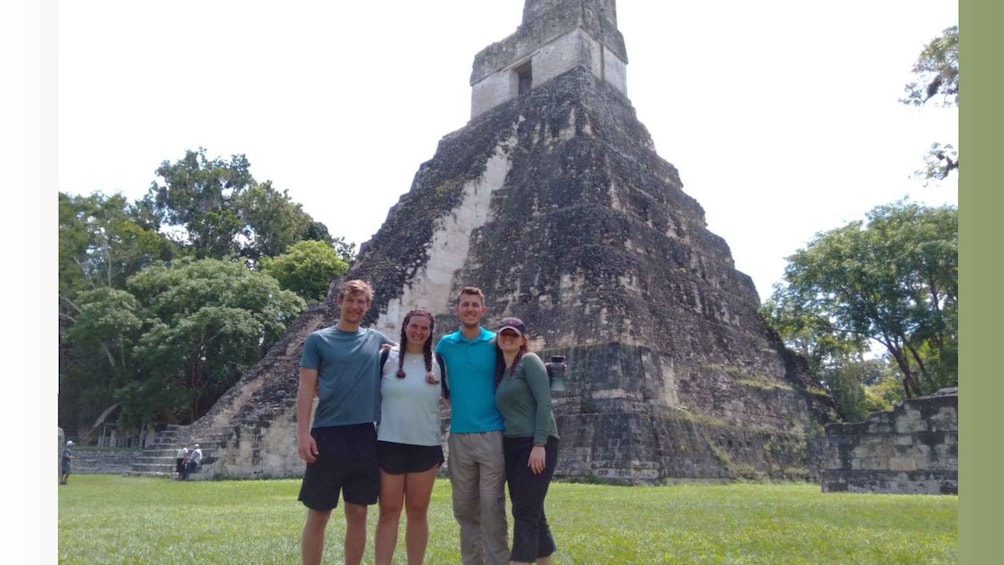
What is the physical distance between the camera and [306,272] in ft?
113

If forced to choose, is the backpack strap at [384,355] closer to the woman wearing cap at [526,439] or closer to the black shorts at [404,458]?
the black shorts at [404,458]

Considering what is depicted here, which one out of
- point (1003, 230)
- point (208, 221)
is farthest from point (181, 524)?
point (208, 221)

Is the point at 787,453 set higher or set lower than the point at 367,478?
lower

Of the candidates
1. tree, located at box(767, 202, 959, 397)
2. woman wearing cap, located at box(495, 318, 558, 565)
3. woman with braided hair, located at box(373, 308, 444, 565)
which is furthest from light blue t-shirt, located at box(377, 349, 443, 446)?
tree, located at box(767, 202, 959, 397)

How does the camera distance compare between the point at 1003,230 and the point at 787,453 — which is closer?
the point at 1003,230

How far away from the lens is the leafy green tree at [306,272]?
3441 centimetres

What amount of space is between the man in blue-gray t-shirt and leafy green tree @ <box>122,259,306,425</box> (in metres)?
24.0

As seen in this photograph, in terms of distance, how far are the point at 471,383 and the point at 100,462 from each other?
2380 centimetres

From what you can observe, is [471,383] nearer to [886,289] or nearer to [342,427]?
[342,427]

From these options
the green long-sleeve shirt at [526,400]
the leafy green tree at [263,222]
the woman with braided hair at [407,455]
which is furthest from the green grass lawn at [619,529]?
the leafy green tree at [263,222]

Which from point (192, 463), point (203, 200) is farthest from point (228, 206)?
point (192, 463)

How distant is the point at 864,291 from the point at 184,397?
23932 millimetres

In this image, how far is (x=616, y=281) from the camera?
47.7 ft

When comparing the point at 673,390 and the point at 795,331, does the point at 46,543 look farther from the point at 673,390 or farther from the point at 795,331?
the point at 795,331
